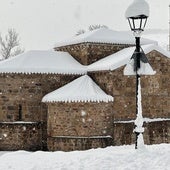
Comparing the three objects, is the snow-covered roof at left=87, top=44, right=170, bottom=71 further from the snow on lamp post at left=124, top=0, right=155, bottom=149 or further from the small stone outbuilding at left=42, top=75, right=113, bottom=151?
the snow on lamp post at left=124, top=0, right=155, bottom=149

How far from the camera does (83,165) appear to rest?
929 cm

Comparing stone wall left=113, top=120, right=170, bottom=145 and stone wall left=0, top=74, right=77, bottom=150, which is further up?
stone wall left=0, top=74, right=77, bottom=150

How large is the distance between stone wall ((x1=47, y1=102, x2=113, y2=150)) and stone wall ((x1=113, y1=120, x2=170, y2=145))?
1.57 ft

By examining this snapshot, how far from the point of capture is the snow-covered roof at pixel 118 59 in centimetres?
1748

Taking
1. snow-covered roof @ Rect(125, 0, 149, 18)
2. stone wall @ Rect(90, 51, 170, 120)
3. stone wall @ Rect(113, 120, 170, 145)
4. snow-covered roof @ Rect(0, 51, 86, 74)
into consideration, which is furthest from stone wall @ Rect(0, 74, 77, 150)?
snow-covered roof @ Rect(125, 0, 149, 18)

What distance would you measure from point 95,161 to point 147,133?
29.4 feet

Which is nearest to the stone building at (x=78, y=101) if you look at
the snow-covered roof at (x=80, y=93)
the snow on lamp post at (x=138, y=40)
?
the snow-covered roof at (x=80, y=93)

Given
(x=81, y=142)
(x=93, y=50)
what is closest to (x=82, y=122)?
(x=81, y=142)

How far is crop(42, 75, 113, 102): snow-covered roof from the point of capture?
1700 centimetres

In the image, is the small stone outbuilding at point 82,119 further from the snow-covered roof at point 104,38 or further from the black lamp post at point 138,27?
the black lamp post at point 138,27

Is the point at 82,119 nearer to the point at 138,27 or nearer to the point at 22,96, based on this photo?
the point at 22,96

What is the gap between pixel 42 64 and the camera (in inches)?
752

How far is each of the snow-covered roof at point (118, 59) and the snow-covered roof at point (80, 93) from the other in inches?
33.6

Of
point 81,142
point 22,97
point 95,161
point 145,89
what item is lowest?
point 81,142
